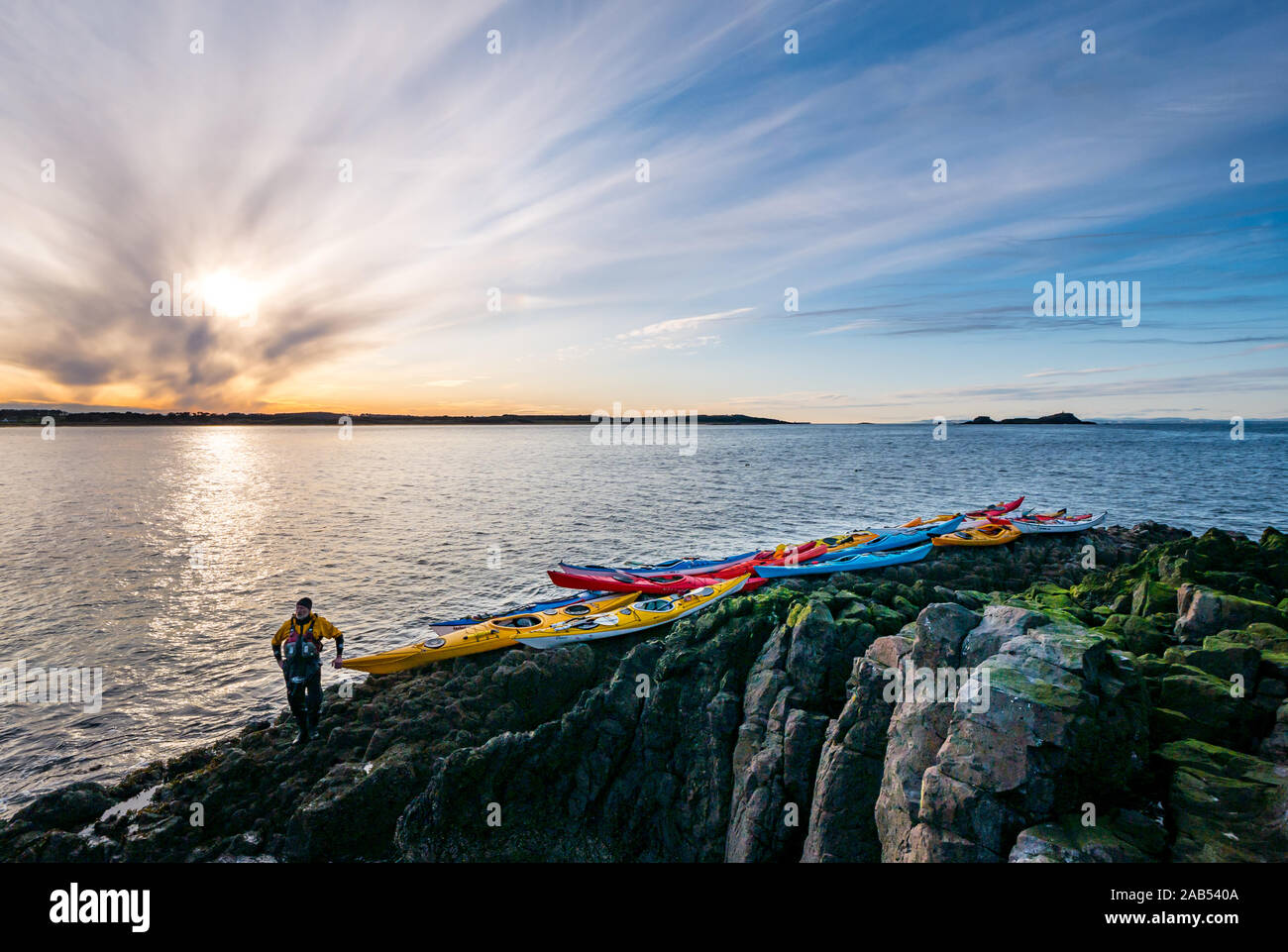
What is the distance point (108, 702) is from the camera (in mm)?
17734

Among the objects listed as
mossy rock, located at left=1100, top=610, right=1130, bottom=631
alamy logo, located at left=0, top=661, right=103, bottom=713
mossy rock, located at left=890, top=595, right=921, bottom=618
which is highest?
mossy rock, located at left=1100, top=610, right=1130, bottom=631

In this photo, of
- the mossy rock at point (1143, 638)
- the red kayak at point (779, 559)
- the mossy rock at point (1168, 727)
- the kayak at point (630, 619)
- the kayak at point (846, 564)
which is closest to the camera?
the mossy rock at point (1168, 727)

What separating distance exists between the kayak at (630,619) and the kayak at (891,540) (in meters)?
7.16

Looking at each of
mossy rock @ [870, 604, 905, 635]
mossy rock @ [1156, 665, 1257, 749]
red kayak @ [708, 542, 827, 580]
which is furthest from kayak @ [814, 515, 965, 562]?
mossy rock @ [1156, 665, 1257, 749]

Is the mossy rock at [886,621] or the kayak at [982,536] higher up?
the mossy rock at [886,621]

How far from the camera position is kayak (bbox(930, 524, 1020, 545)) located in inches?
1096

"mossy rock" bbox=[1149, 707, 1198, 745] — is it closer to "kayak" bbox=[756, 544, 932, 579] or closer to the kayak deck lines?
the kayak deck lines

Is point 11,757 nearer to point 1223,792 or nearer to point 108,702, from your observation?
point 108,702

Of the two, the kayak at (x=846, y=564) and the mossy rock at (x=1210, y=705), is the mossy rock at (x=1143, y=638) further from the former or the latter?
the kayak at (x=846, y=564)

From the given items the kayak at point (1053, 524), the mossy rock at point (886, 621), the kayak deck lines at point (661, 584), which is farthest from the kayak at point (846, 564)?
the mossy rock at point (886, 621)
